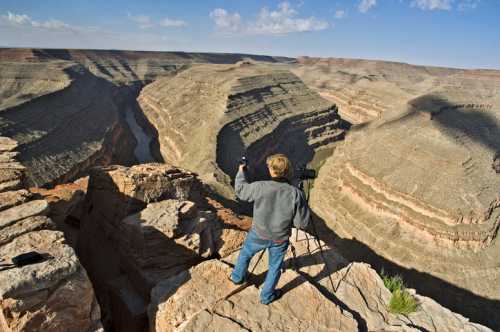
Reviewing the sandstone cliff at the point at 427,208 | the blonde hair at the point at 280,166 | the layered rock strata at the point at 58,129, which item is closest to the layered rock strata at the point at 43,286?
the blonde hair at the point at 280,166

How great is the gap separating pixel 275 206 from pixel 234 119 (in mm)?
37022

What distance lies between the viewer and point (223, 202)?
65.2 ft

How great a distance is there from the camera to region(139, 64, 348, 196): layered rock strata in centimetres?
3597

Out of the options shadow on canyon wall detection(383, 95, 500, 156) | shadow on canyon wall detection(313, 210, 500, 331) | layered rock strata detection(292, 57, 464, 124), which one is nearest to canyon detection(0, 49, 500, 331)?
shadow on canyon wall detection(313, 210, 500, 331)

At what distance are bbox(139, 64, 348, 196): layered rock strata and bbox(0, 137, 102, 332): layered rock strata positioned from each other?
20.0 m

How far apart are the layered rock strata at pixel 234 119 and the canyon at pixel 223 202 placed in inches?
12.6

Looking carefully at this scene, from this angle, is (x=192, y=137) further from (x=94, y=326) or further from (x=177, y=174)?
(x=94, y=326)

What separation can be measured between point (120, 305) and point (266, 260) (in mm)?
3089

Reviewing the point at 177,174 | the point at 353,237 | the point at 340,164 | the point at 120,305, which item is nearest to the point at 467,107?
the point at 340,164

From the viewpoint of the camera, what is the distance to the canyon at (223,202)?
18.1ft

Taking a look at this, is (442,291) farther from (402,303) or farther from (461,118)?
(461,118)

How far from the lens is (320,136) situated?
52.0 meters

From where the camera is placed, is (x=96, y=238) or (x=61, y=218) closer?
(x=61, y=218)

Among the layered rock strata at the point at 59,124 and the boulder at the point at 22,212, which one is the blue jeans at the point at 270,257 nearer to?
the boulder at the point at 22,212
